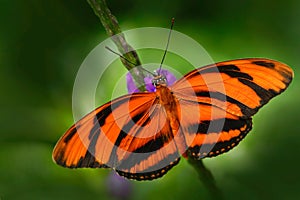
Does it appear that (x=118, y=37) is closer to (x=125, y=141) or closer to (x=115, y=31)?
(x=115, y=31)

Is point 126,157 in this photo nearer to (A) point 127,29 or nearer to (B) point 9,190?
(B) point 9,190

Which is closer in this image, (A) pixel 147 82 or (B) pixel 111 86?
(A) pixel 147 82

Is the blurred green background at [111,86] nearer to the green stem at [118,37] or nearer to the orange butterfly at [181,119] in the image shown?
the orange butterfly at [181,119]

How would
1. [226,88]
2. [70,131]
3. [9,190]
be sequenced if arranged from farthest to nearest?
1. [9,190]
2. [226,88]
3. [70,131]

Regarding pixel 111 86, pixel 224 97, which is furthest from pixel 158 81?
pixel 111 86

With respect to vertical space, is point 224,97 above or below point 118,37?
below

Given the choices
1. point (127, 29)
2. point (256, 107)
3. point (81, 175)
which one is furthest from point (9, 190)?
point (256, 107)

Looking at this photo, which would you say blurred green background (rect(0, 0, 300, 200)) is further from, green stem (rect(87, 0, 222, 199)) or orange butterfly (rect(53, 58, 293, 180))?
green stem (rect(87, 0, 222, 199))
